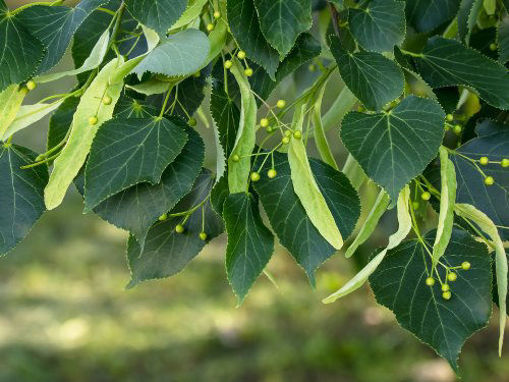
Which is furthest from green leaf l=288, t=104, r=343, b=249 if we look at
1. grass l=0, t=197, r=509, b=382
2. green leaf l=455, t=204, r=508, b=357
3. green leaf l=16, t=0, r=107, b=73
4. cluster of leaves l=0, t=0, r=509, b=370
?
grass l=0, t=197, r=509, b=382

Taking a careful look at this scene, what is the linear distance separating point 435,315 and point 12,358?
6.82 feet

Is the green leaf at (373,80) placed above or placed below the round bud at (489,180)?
above

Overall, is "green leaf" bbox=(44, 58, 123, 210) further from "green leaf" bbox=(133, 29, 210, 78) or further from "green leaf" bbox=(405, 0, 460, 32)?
"green leaf" bbox=(405, 0, 460, 32)

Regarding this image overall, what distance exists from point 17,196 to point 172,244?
18cm

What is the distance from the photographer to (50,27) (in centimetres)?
66

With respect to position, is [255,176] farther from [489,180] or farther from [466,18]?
[466,18]

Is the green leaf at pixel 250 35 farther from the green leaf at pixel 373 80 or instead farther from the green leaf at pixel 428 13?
the green leaf at pixel 428 13

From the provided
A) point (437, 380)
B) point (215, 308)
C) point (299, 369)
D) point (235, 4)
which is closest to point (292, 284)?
point (215, 308)

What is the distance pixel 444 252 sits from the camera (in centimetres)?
68

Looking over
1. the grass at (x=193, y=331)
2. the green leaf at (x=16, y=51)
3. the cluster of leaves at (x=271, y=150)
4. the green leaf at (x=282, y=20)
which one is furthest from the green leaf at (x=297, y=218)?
the grass at (x=193, y=331)

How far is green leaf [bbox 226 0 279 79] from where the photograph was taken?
2.08 feet

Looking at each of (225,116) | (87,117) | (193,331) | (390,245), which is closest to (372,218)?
(390,245)

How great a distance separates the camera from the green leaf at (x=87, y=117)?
623mm

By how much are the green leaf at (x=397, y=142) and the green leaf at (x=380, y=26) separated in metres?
0.08
